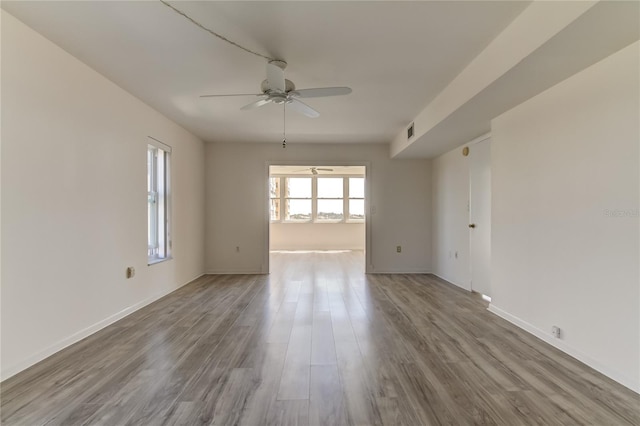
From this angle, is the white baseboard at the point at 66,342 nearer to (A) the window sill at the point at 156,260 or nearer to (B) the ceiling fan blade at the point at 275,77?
(A) the window sill at the point at 156,260

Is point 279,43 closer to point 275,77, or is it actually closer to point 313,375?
point 275,77

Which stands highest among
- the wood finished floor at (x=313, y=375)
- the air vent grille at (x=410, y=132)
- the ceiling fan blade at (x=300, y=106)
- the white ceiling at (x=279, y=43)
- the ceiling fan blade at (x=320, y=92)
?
the white ceiling at (x=279, y=43)

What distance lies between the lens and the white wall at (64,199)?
6.75 feet

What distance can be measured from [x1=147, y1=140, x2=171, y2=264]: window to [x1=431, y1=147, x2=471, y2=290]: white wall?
427cm

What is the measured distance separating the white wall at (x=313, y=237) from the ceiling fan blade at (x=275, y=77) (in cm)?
684

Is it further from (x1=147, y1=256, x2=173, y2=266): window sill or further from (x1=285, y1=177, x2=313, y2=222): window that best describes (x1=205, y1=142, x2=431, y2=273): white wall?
(x1=285, y1=177, x2=313, y2=222): window

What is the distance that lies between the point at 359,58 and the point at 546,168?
6.11 feet

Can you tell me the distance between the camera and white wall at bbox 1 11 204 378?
2.06 m

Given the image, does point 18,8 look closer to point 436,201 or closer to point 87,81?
point 87,81

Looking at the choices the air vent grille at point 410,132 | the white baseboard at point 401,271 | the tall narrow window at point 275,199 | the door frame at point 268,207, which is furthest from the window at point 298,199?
the air vent grille at point 410,132

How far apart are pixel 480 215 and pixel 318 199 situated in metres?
5.74

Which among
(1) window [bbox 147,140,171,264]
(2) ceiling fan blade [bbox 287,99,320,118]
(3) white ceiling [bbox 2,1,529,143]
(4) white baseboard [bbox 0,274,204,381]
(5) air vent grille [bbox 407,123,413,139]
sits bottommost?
(4) white baseboard [bbox 0,274,204,381]

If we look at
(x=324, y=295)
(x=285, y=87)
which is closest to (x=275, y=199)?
(x=324, y=295)

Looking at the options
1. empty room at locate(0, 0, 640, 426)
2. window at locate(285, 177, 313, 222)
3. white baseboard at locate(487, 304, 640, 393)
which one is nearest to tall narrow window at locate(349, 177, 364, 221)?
window at locate(285, 177, 313, 222)
